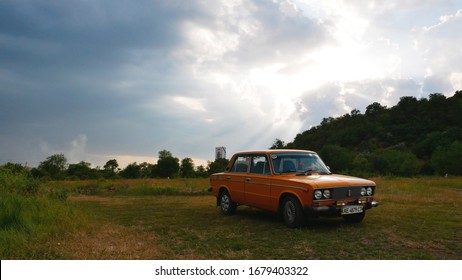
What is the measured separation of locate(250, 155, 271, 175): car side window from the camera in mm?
9750

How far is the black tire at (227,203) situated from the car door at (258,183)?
103 cm

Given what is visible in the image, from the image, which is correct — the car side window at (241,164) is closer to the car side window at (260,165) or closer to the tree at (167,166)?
the car side window at (260,165)

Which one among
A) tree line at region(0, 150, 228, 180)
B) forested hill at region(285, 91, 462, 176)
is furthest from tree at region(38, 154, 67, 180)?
forested hill at region(285, 91, 462, 176)

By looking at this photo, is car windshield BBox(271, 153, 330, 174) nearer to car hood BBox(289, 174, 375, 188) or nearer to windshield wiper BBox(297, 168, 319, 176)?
windshield wiper BBox(297, 168, 319, 176)

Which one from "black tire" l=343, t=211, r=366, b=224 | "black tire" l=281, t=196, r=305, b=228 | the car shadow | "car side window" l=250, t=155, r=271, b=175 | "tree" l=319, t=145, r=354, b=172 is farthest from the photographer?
"tree" l=319, t=145, r=354, b=172

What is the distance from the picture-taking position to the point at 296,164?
956cm

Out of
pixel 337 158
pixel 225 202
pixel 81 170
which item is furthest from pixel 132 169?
pixel 225 202

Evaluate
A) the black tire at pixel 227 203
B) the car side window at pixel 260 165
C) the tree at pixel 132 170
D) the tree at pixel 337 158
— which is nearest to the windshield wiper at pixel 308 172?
the car side window at pixel 260 165

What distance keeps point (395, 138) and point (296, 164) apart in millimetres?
108836

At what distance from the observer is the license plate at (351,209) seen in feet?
27.2

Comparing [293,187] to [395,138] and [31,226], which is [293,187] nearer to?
[31,226]

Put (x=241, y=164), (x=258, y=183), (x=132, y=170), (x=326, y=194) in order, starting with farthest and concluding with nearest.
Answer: (x=132, y=170)
(x=241, y=164)
(x=258, y=183)
(x=326, y=194)

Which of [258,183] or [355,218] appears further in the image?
[258,183]
